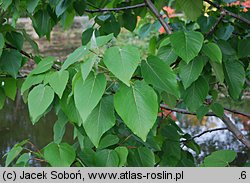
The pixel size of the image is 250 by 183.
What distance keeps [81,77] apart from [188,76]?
0.27 m

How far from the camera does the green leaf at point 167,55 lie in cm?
93

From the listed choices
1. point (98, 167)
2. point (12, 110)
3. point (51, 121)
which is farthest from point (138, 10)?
point (12, 110)

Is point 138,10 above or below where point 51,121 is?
above

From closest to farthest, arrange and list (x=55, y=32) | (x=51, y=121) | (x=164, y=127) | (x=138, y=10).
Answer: (x=164, y=127) → (x=138, y=10) → (x=51, y=121) → (x=55, y=32)

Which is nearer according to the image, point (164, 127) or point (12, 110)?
point (164, 127)

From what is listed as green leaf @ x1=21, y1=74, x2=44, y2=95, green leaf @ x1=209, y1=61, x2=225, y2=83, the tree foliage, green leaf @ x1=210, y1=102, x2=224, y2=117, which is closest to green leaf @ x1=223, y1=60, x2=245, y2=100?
the tree foliage

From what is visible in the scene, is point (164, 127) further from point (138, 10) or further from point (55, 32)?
point (55, 32)

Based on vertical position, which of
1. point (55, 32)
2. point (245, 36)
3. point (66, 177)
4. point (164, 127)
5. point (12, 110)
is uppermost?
point (245, 36)

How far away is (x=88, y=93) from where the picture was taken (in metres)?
0.72

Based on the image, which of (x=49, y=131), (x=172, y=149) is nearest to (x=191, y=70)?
(x=172, y=149)

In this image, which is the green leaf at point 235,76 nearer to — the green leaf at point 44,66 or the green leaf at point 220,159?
the green leaf at point 220,159

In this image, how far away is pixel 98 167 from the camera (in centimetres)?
88

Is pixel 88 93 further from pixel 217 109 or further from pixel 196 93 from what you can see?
pixel 217 109

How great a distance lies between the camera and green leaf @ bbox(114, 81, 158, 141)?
0.73 m
